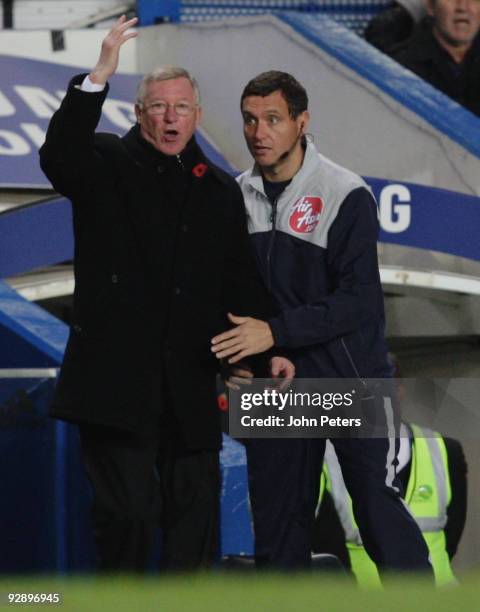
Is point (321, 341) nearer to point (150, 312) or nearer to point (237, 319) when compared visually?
point (237, 319)

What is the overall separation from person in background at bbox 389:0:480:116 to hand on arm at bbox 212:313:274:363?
492cm

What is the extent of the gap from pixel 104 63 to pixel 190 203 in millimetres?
510

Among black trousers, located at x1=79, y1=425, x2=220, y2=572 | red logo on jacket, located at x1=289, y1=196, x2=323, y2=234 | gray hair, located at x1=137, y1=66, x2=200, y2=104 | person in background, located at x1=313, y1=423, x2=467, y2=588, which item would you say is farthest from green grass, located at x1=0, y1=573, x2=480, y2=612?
person in background, located at x1=313, y1=423, x2=467, y2=588

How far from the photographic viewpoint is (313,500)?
5.04 meters

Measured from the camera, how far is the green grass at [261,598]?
349cm

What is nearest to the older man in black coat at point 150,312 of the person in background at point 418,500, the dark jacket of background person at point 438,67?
the person in background at point 418,500

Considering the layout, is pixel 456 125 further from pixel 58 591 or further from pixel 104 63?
pixel 58 591

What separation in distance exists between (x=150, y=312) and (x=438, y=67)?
5.38m

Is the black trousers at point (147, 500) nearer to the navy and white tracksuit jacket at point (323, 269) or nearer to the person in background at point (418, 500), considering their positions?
the navy and white tracksuit jacket at point (323, 269)

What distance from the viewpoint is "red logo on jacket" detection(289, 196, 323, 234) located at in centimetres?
501

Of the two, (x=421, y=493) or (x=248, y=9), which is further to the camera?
(x=248, y=9)

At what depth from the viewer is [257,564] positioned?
5.06m

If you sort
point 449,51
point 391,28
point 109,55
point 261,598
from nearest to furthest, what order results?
point 261,598 → point 109,55 → point 449,51 → point 391,28

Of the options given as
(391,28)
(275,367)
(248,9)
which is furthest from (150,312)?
(248,9)
